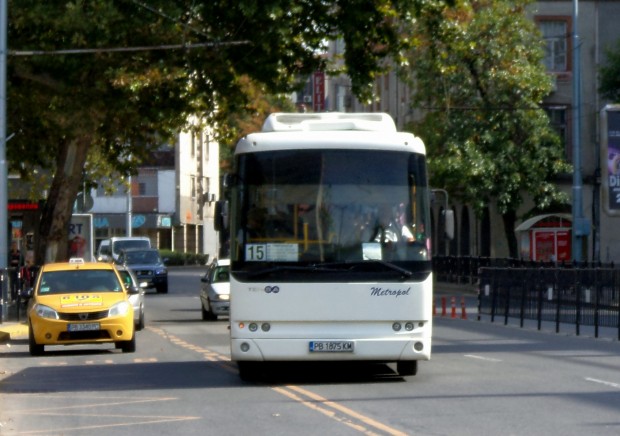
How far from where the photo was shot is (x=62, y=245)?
36500 millimetres

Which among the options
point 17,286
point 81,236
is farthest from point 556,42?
point 17,286

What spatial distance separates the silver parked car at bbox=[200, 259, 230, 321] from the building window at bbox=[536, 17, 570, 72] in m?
23.7

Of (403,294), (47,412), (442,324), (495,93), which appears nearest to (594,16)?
(495,93)

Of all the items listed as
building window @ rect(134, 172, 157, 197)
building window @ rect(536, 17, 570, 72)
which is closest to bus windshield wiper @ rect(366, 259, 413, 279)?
building window @ rect(536, 17, 570, 72)

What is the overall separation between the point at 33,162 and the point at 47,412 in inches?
922

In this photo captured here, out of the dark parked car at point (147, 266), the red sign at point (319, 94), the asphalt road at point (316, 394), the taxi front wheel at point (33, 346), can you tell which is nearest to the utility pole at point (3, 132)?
the asphalt road at point (316, 394)

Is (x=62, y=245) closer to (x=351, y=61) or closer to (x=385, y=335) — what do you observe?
(x=351, y=61)

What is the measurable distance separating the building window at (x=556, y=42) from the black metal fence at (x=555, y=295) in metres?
21.8

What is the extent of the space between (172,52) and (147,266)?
2442 cm

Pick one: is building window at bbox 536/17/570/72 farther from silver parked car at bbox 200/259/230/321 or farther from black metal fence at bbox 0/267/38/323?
black metal fence at bbox 0/267/38/323

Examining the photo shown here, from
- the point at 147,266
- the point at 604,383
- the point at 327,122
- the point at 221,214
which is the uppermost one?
the point at 327,122

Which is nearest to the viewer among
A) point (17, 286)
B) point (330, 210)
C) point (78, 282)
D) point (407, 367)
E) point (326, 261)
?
point (326, 261)

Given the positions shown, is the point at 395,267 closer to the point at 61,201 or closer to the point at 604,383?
the point at 604,383

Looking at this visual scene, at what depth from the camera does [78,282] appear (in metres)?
24.1
